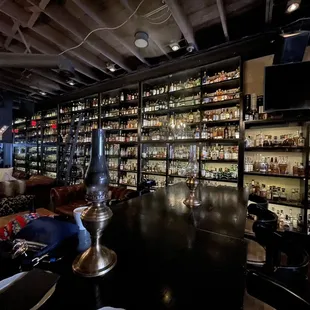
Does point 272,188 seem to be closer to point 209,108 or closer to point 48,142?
point 209,108

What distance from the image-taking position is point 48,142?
5.89m

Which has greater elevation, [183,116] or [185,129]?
[183,116]

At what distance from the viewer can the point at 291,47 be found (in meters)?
2.22

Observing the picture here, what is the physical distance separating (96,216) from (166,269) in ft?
0.99

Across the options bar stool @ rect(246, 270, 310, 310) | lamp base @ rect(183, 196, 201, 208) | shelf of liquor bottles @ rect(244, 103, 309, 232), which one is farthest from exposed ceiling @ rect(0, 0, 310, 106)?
bar stool @ rect(246, 270, 310, 310)

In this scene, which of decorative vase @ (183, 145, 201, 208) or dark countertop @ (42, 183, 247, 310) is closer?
dark countertop @ (42, 183, 247, 310)

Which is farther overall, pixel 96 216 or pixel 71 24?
pixel 71 24

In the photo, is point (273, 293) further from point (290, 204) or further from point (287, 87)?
point (287, 87)

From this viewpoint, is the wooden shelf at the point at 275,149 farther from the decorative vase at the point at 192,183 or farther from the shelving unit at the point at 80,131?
the shelving unit at the point at 80,131

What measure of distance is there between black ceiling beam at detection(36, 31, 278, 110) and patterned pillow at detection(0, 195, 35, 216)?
2.78 metres

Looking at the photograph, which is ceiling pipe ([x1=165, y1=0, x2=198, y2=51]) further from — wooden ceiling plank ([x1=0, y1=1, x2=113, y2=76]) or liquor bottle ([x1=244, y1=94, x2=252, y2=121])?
wooden ceiling plank ([x1=0, y1=1, x2=113, y2=76])

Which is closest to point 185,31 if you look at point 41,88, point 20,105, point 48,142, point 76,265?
point 76,265

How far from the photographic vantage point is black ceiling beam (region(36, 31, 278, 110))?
8.79 ft

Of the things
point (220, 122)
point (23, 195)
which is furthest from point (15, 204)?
point (220, 122)
